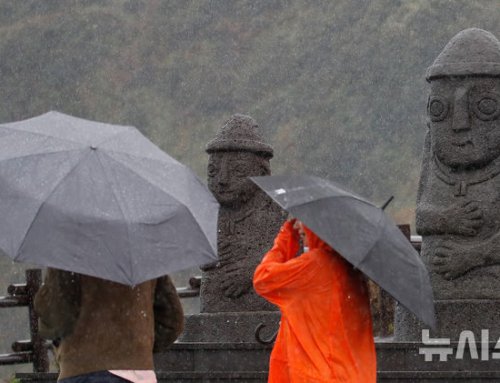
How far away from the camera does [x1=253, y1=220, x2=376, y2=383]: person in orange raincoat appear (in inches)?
289

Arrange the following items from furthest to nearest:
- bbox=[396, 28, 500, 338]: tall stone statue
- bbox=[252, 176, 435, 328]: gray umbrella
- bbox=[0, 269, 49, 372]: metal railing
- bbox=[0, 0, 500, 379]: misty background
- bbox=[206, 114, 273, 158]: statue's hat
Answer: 1. bbox=[0, 0, 500, 379]: misty background
2. bbox=[0, 269, 49, 372]: metal railing
3. bbox=[206, 114, 273, 158]: statue's hat
4. bbox=[396, 28, 500, 338]: tall stone statue
5. bbox=[252, 176, 435, 328]: gray umbrella

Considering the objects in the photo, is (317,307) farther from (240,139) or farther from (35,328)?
(35,328)

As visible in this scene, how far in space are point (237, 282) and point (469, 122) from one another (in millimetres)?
2279

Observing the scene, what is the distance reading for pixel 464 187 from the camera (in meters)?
11.4

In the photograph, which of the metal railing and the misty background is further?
the misty background

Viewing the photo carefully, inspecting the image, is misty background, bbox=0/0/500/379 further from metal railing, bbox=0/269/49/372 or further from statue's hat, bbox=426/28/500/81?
statue's hat, bbox=426/28/500/81

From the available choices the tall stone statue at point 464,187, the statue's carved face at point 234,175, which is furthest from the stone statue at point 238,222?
the tall stone statue at point 464,187

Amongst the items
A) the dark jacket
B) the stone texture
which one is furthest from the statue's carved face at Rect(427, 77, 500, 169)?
the dark jacket

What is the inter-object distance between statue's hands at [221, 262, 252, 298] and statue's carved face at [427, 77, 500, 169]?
1.91 metres

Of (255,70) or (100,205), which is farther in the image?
(255,70)

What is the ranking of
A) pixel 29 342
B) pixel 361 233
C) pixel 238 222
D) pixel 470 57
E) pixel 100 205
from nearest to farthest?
pixel 100 205 < pixel 361 233 < pixel 470 57 < pixel 238 222 < pixel 29 342

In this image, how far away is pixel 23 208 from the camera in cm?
627

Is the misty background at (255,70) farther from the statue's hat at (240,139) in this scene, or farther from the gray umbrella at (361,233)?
the gray umbrella at (361,233)

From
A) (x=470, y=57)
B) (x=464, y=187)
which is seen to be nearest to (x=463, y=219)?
(x=464, y=187)
